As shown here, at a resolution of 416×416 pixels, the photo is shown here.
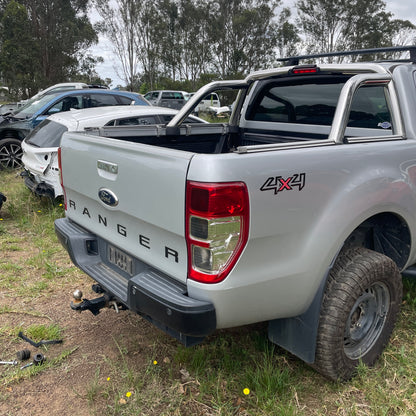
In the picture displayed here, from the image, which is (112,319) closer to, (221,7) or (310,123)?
(310,123)

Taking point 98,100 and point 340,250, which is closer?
point 340,250

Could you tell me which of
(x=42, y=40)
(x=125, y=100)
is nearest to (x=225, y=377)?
(x=125, y=100)

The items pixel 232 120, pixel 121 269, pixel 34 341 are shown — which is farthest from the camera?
pixel 232 120

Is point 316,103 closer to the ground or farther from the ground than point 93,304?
farther from the ground

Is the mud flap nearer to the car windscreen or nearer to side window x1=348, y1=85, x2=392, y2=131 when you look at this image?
side window x1=348, y1=85, x2=392, y2=131

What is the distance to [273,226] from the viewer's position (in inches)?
86.7

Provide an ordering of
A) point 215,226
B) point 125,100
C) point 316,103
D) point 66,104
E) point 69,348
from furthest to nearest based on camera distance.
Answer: point 125,100 → point 66,104 → point 316,103 → point 69,348 → point 215,226

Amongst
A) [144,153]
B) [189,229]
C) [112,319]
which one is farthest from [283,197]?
[112,319]

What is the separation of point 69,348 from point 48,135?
4.04 m

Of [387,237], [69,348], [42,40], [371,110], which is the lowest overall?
[69,348]

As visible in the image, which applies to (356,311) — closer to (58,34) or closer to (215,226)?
(215,226)

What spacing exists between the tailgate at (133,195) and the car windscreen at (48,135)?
3243mm

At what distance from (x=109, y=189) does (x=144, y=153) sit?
462mm

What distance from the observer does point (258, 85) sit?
4117 millimetres
